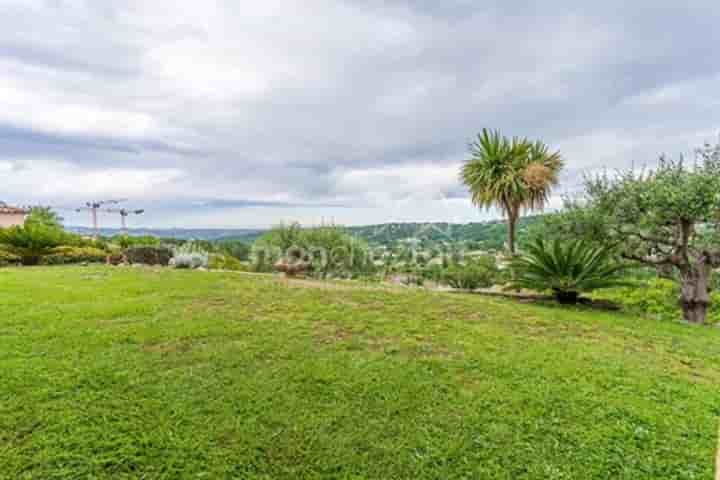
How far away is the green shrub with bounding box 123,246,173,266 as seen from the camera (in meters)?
9.53

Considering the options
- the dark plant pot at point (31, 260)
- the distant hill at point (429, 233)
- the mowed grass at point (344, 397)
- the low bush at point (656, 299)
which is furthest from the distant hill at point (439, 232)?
the dark plant pot at point (31, 260)

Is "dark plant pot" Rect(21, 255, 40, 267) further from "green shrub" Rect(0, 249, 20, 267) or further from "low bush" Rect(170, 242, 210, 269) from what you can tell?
"low bush" Rect(170, 242, 210, 269)

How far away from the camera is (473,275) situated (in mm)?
7789

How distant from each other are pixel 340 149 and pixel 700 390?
9.80 meters

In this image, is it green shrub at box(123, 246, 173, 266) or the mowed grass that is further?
green shrub at box(123, 246, 173, 266)

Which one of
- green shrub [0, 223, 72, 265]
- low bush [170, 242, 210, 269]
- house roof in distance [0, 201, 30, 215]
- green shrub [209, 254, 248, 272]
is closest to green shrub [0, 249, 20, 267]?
green shrub [0, 223, 72, 265]

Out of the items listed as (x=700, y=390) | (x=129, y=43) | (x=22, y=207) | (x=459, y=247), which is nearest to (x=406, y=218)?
(x=459, y=247)

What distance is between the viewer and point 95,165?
1037 centimetres

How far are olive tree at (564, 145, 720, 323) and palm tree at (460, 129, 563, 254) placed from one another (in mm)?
3967

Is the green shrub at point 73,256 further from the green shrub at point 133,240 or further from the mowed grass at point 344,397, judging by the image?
the mowed grass at point 344,397

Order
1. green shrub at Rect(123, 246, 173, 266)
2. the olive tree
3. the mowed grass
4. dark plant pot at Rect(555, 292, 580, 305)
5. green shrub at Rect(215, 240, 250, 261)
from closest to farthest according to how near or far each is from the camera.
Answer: the mowed grass → the olive tree → dark plant pot at Rect(555, 292, 580, 305) → green shrub at Rect(123, 246, 173, 266) → green shrub at Rect(215, 240, 250, 261)

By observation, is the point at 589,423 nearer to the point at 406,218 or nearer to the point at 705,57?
the point at 705,57

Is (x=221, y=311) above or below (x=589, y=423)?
above

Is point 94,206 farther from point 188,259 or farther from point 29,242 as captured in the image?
point 188,259
